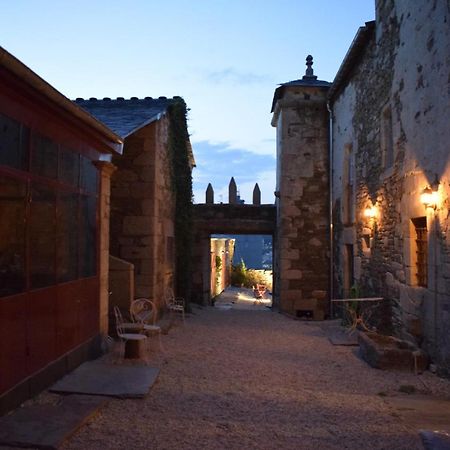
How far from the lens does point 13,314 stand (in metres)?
3.88

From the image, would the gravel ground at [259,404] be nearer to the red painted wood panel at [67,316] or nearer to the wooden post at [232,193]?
the red painted wood panel at [67,316]

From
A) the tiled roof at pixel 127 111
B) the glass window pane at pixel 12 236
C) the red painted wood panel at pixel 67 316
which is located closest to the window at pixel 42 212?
the glass window pane at pixel 12 236

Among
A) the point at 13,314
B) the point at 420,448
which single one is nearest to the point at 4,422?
the point at 13,314

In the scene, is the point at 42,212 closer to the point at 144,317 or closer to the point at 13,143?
the point at 13,143

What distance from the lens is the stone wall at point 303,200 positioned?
40.7 ft

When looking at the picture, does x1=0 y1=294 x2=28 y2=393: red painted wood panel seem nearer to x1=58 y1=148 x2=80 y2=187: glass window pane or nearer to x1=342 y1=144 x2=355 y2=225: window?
x1=58 y1=148 x2=80 y2=187: glass window pane

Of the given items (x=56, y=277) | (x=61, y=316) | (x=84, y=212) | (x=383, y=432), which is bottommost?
(x=383, y=432)

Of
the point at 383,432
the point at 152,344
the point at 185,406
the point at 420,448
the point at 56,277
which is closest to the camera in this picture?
the point at 420,448

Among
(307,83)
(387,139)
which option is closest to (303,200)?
(307,83)

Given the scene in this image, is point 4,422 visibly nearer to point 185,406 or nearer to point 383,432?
point 185,406

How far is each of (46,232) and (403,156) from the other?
16.1 feet

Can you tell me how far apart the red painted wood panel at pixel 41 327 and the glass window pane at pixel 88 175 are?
52.7 inches

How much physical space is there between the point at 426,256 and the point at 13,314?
16.5ft

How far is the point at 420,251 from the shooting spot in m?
6.70
